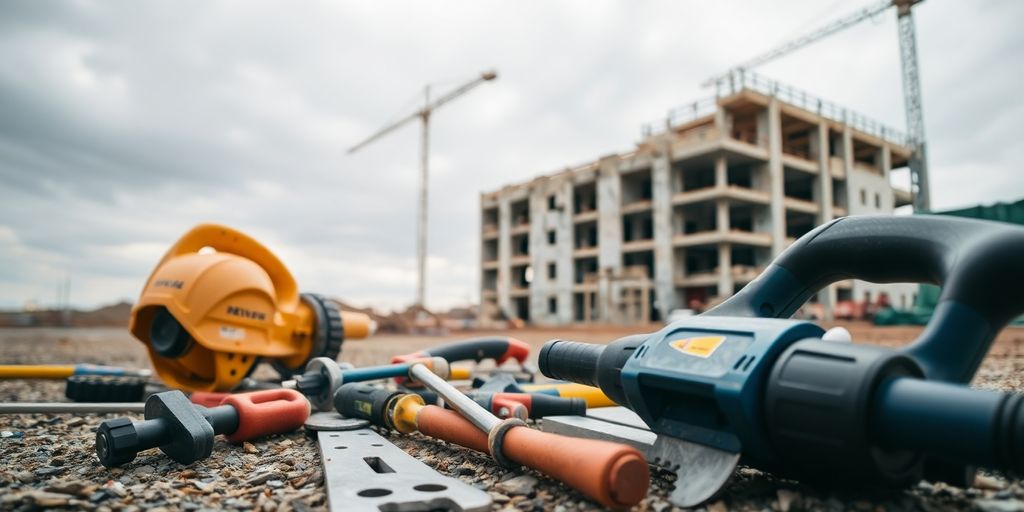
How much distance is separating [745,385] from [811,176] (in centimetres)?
4162

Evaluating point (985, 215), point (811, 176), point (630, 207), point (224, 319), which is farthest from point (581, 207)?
point (224, 319)

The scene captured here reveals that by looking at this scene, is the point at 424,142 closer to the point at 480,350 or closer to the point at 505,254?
the point at 505,254

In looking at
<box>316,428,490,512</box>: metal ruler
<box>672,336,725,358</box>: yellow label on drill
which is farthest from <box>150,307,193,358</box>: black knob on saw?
<box>672,336,725,358</box>: yellow label on drill

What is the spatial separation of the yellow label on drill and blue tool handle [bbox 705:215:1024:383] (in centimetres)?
37

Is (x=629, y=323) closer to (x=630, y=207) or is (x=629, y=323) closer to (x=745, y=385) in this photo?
(x=630, y=207)

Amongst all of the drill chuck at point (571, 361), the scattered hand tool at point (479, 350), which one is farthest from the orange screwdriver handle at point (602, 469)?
the scattered hand tool at point (479, 350)

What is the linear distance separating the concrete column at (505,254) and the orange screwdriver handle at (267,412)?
42895 millimetres

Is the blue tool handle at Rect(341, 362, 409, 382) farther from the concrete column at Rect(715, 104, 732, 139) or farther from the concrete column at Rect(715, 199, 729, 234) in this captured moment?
the concrete column at Rect(715, 104, 732, 139)

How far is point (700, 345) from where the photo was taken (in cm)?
159

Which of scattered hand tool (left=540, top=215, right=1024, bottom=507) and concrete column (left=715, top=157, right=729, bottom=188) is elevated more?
concrete column (left=715, top=157, right=729, bottom=188)

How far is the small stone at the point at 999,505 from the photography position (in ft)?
4.54

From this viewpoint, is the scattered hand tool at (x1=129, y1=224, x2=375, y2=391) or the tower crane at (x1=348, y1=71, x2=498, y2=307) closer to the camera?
the scattered hand tool at (x1=129, y1=224, x2=375, y2=391)

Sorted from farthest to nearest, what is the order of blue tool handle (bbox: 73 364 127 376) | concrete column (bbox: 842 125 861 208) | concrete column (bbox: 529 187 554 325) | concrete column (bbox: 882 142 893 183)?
concrete column (bbox: 529 187 554 325), concrete column (bbox: 882 142 893 183), concrete column (bbox: 842 125 861 208), blue tool handle (bbox: 73 364 127 376)

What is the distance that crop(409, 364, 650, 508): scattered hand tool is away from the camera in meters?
1.40
